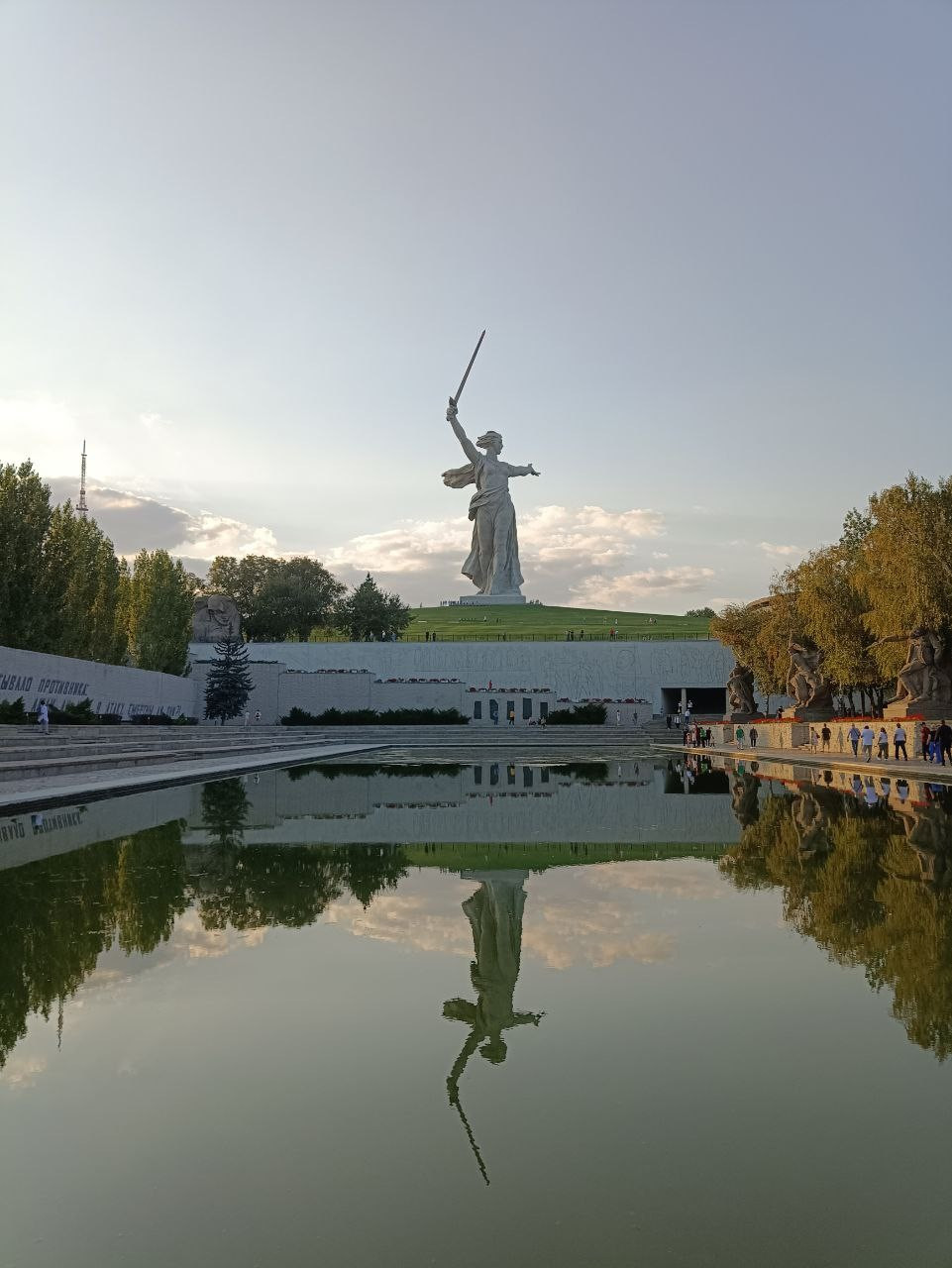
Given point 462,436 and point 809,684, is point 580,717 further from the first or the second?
point 462,436

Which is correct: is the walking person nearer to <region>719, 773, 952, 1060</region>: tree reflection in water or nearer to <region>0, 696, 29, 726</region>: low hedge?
<region>719, 773, 952, 1060</region>: tree reflection in water

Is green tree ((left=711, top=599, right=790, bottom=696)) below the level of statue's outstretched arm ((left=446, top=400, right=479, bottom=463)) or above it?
below

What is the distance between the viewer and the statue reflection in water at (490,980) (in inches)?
151

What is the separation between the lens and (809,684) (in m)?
36.8

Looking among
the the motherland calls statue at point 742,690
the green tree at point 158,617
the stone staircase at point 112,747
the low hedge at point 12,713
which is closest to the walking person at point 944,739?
the stone staircase at point 112,747

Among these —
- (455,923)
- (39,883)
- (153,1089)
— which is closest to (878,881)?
(455,923)

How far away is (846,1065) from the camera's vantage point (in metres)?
3.71

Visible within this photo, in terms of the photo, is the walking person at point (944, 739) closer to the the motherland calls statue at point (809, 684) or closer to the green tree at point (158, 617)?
the the motherland calls statue at point (809, 684)

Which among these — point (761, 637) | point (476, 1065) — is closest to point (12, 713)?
point (476, 1065)

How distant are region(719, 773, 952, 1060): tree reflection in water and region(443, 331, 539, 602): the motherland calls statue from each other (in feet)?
185

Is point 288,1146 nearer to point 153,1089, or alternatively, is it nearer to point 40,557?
point 153,1089

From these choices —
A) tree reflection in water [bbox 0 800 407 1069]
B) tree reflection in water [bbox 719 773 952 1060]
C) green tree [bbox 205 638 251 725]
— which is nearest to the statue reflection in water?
tree reflection in water [bbox 0 800 407 1069]

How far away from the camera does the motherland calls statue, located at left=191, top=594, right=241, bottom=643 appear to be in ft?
192

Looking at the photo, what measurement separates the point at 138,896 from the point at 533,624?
66047mm
